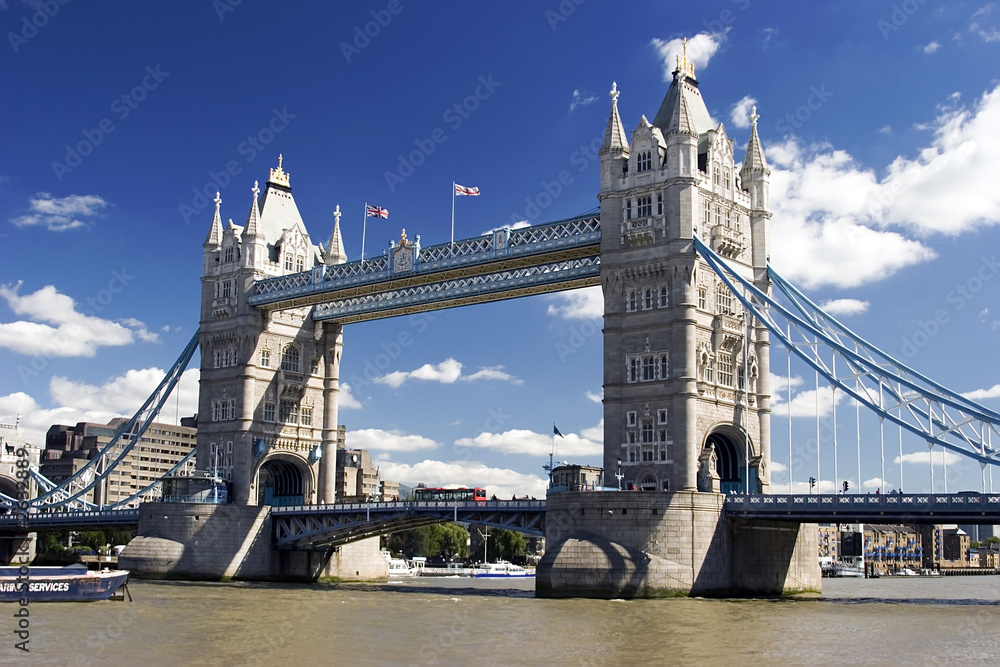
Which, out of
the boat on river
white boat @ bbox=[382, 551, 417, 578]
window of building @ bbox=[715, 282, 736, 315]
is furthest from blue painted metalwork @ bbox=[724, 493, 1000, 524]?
white boat @ bbox=[382, 551, 417, 578]

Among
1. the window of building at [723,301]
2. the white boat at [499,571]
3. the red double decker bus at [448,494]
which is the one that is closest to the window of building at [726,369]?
the window of building at [723,301]

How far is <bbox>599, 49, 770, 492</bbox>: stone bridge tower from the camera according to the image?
72.6 metres

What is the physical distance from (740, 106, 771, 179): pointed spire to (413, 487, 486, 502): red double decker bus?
28256 millimetres

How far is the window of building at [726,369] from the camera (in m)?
75.5

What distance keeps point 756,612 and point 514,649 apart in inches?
776

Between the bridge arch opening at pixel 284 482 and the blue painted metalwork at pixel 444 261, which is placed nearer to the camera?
the blue painted metalwork at pixel 444 261

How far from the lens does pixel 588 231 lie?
258ft

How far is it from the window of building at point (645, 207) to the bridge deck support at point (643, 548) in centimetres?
1808

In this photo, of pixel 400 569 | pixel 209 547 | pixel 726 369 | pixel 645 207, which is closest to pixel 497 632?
pixel 726 369

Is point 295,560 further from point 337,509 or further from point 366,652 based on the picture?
point 366,652

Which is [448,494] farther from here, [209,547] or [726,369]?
[726,369]

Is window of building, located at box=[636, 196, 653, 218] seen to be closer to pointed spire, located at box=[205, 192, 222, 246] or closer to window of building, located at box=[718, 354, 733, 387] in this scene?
window of building, located at box=[718, 354, 733, 387]

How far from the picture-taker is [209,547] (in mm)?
88812

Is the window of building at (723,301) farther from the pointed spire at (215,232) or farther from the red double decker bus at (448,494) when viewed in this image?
the pointed spire at (215,232)
